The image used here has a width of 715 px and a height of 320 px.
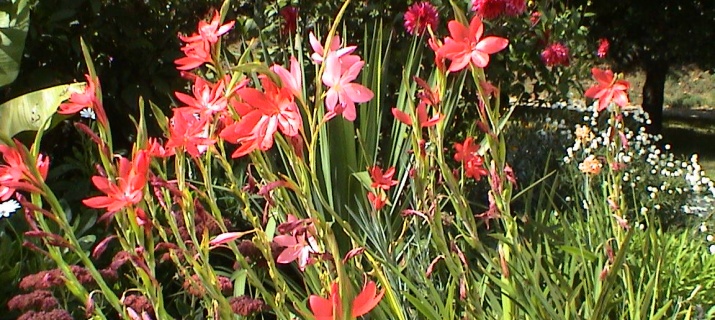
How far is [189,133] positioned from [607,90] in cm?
77

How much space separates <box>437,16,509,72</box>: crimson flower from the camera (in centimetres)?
116

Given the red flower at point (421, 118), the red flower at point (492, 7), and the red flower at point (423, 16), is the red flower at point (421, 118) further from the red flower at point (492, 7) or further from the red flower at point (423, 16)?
the red flower at point (423, 16)

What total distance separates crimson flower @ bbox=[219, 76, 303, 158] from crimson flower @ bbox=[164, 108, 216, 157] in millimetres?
123

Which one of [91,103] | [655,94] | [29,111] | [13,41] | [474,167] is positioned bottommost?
[655,94]

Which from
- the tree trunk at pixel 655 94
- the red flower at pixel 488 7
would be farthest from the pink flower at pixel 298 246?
the tree trunk at pixel 655 94

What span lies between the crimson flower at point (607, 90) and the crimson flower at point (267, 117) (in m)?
0.69

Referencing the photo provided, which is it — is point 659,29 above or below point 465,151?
below

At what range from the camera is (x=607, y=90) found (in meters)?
1.50

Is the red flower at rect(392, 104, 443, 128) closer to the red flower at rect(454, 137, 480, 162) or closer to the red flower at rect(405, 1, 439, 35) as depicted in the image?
the red flower at rect(454, 137, 480, 162)

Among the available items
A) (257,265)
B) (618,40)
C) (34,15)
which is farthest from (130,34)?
(618,40)

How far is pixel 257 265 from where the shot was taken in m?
1.88

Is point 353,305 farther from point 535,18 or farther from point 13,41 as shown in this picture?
point 535,18

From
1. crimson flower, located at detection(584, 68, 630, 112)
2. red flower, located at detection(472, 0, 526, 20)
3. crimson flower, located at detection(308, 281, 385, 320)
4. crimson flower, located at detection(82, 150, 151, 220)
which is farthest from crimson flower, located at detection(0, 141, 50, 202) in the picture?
red flower, located at detection(472, 0, 526, 20)

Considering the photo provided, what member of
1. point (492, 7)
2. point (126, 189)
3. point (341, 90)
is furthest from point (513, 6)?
point (126, 189)
